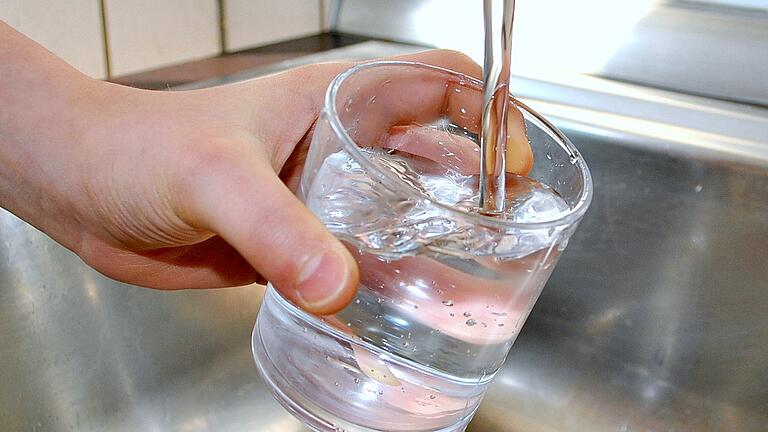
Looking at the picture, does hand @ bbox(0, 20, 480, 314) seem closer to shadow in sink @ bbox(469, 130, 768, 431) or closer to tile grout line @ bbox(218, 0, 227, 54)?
shadow in sink @ bbox(469, 130, 768, 431)

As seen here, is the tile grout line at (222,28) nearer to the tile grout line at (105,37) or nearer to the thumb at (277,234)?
the tile grout line at (105,37)

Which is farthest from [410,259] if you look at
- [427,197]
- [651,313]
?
[651,313]

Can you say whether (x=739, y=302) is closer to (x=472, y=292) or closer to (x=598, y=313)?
(x=598, y=313)

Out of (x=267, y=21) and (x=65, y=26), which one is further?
(x=267, y=21)

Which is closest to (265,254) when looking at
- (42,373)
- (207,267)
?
(207,267)

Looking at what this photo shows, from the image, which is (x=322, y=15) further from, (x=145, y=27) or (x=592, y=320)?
(x=592, y=320)

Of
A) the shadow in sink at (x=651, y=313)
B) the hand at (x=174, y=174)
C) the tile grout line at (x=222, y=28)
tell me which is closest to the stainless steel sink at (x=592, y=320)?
the shadow in sink at (x=651, y=313)

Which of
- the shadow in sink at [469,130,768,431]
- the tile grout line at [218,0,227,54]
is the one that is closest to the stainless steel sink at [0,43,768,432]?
the shadow in sink at [469,130,768,431]

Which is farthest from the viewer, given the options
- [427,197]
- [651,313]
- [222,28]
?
[222,28]
